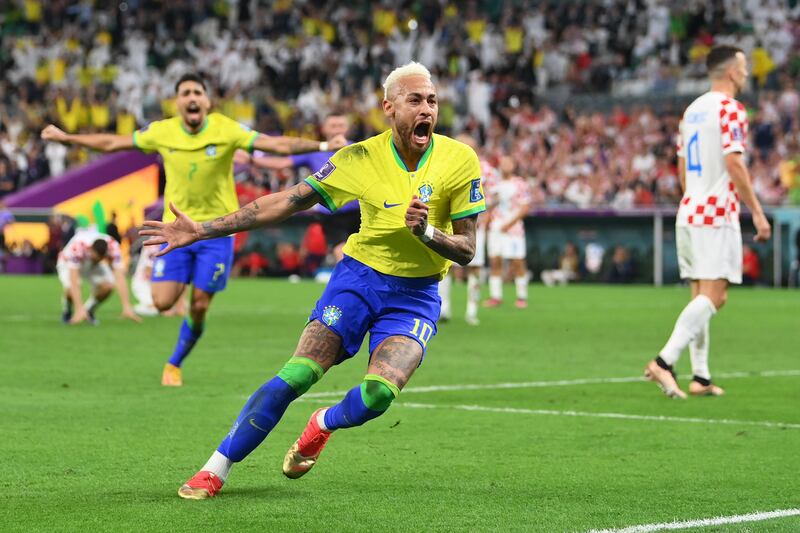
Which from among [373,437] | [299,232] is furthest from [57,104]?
[373,437]

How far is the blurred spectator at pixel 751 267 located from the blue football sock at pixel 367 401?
82.3 ft

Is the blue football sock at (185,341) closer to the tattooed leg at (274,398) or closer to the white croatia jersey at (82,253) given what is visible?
the tattooed leg at (274,398)

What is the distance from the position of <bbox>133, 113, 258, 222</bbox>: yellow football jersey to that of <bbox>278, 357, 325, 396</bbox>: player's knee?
5.82m

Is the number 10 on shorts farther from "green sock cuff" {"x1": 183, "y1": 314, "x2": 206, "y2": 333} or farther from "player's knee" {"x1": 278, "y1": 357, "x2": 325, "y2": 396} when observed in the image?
"green sock cuff" {"x1": 183, "y1": 314, "x2": 206, "y2": 333}

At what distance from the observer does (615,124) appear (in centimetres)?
3450

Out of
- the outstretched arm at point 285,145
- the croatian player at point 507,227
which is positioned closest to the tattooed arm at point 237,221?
the outstretched arm at point 285,145

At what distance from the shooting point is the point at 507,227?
80.4ft

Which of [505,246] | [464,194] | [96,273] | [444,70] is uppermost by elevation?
[444,70]

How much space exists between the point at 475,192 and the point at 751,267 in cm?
2483

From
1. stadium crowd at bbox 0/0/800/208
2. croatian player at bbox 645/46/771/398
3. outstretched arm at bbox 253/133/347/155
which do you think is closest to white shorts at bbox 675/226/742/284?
croatian player at bbox 645/46/771/398

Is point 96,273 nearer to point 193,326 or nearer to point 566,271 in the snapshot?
point 193,326

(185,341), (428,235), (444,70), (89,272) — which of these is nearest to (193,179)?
(185,341)

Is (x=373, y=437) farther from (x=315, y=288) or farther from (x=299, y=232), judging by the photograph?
(x=299, y=232)

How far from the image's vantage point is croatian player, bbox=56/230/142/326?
19781 mm
